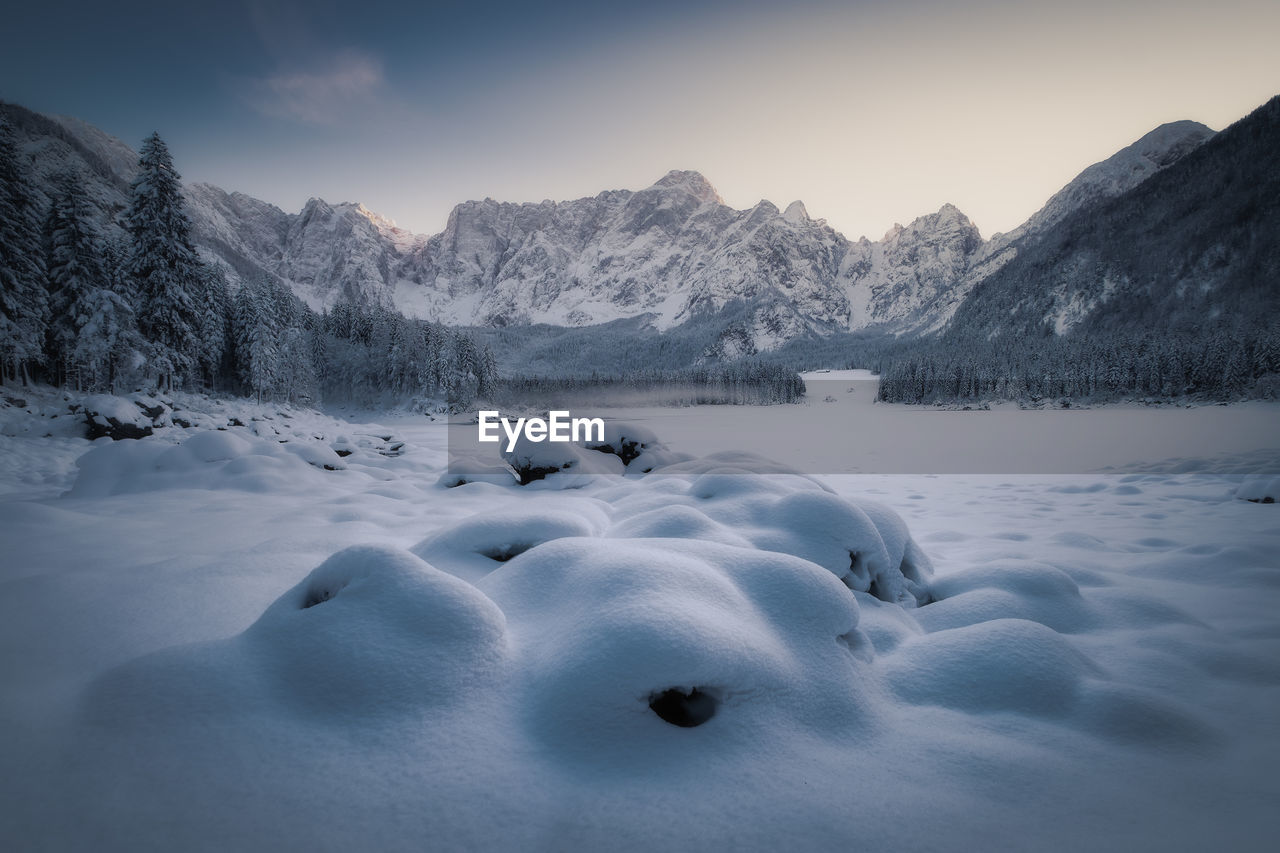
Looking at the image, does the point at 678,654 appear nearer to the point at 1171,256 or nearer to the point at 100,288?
the point at 100,288

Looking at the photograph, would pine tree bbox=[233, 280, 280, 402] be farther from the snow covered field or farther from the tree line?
the snow covered field

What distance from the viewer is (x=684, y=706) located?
104 inches

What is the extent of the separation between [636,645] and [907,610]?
3322 millimetres

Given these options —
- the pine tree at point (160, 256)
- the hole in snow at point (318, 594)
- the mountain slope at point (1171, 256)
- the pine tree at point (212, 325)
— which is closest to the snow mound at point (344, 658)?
the hole in snow at point (318, 594)

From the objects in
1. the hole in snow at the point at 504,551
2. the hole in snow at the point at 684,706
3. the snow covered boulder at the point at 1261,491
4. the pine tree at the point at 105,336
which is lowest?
the snow covered boulder at the point at 1261,491

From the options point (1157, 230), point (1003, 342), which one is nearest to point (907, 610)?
point (1003, 342)

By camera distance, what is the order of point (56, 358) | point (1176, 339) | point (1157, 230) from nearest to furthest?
point (56, 358) → point (1176, 339) → point (1157, 230)

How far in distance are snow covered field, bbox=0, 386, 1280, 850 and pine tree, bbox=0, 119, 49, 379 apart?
28868 mm

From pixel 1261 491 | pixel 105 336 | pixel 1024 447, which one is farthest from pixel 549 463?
pixel 105 336

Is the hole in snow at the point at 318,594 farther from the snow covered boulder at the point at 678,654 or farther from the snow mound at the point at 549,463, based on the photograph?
the snow mound at the point at 549,463

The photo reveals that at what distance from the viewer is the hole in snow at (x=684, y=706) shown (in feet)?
8.45

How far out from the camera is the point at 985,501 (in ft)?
34.8

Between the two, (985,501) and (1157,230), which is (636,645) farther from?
(1157,230)

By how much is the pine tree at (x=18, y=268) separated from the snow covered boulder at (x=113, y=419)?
1340 centimetres
